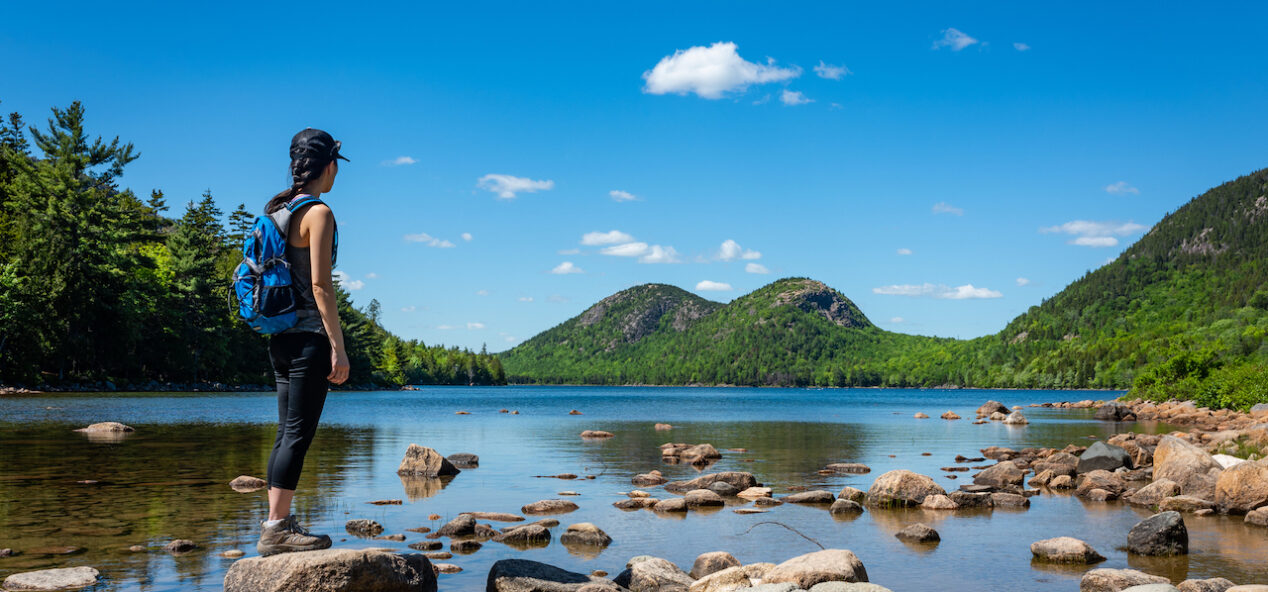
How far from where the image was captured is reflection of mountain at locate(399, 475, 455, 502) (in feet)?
50.5

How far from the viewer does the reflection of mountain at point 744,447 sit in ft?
70.1

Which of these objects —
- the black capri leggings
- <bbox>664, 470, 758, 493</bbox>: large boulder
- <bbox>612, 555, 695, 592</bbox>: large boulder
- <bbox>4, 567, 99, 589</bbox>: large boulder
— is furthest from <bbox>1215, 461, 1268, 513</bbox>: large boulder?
<bbox>4, 567, 99, 589</bbox>: large boulder

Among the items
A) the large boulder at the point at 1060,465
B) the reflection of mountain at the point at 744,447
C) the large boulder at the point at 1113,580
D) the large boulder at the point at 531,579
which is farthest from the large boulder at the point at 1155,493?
the large boulder at the point at 531,579

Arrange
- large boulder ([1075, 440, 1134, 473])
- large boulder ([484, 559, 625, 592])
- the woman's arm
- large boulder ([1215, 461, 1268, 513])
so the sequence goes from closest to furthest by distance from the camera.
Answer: the woman's arm
large boulder ([484, 559, 625, 592])
large boulder ([1215, 461, 1268, 513])
large boulder ([1075, 440, 1134, 473])

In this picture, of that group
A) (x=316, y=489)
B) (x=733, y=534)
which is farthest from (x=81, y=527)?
(x=733, y=534)

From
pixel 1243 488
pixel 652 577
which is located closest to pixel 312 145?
pixel 652 577

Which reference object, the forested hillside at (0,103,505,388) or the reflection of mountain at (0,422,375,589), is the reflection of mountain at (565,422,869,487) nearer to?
the reflection of mountain at (0,422,375,589)

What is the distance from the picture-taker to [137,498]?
43.6 ft

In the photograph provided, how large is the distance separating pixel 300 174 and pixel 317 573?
3.19 meters

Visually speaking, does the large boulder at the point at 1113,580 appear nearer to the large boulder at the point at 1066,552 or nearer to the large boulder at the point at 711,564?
the large boulder at the point at 1066,552

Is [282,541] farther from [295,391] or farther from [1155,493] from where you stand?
[1155,493]

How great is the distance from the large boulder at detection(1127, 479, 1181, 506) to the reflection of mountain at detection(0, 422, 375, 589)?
46.9 feet

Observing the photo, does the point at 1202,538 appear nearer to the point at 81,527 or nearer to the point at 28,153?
the point at 81,527

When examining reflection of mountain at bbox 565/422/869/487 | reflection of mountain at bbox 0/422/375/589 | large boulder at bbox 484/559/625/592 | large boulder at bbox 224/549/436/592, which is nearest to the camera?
large boulder at bbox 224/549/436/592
